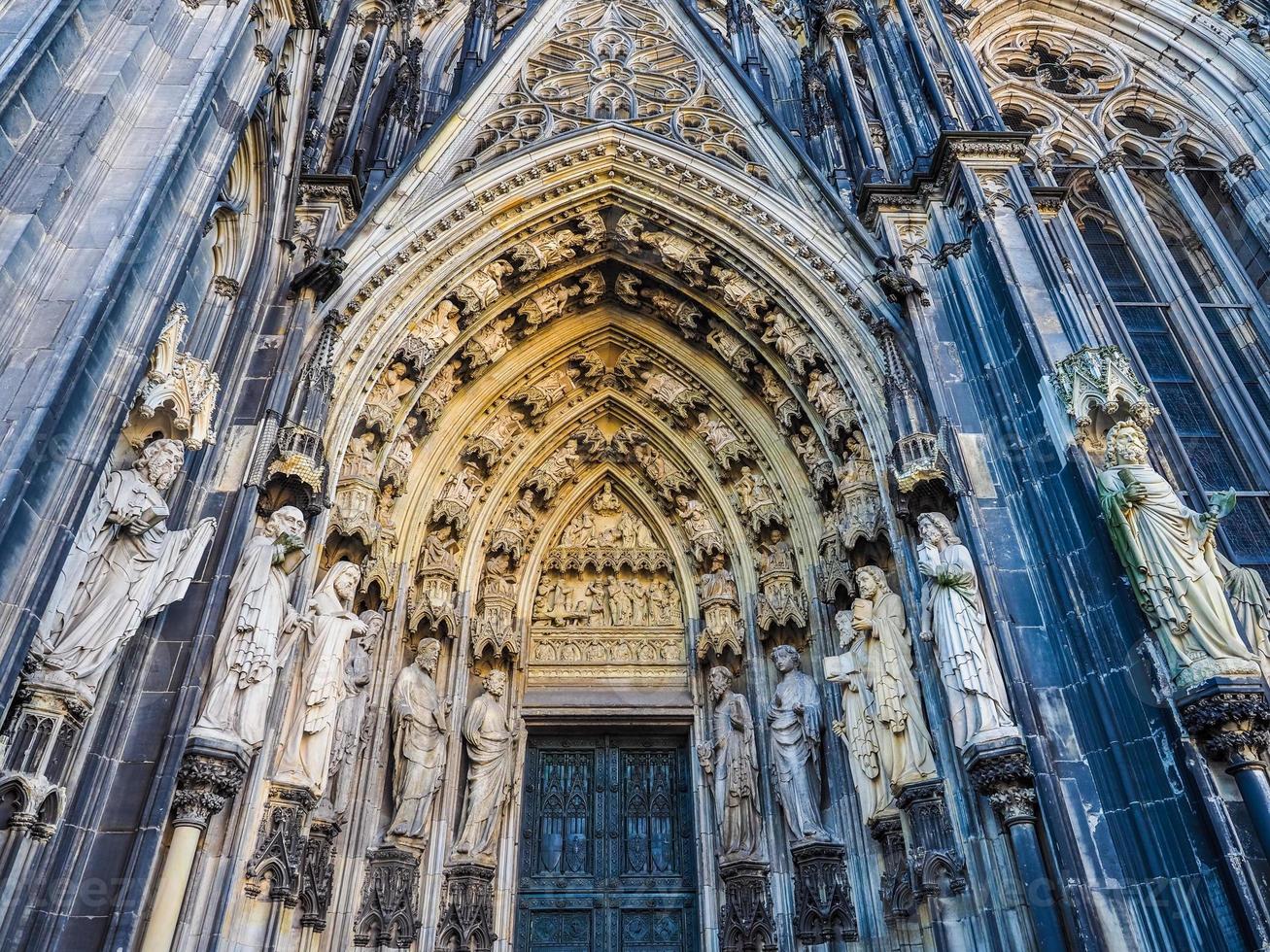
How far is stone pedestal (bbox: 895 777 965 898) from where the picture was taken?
6246 millimetres

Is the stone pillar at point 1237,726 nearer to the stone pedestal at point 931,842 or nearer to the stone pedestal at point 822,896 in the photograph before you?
the stone pedestal at point 931,842

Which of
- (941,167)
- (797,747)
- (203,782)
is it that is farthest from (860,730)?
(941,167)

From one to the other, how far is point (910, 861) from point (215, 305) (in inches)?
271

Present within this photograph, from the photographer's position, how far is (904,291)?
324 inches

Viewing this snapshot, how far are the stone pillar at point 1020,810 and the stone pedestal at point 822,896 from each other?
6.75 feet

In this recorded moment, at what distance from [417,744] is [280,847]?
209 cm

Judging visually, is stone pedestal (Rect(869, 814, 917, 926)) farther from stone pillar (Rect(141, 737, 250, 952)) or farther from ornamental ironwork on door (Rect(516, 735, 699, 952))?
stone pillar (Rect(141, 737, 250, 952))

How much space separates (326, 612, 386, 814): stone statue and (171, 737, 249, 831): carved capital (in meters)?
1.07

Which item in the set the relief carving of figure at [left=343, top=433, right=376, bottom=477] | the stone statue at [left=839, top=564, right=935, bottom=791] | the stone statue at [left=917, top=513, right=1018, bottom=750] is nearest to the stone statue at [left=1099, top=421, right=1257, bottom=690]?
the stone statue at [left=917, top=513, right=1018, bottom=750]

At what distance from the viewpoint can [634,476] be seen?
11.0 meters

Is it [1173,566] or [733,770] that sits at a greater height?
[1173,566]

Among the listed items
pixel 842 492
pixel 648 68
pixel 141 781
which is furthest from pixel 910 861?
pixel 648 68

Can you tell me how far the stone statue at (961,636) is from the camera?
20.0ft

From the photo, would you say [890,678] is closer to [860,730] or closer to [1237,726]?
[860,730]
